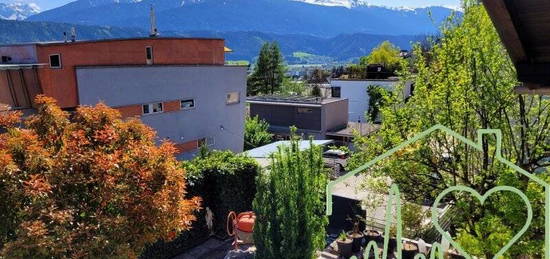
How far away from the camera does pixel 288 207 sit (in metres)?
8.97

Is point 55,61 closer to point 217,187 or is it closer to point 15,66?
point 15,66

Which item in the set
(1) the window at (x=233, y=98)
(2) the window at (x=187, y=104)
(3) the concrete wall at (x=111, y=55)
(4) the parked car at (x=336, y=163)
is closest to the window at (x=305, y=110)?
(4) the parked car at (x=336, y=163)

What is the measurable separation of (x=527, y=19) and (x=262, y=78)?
5870cm

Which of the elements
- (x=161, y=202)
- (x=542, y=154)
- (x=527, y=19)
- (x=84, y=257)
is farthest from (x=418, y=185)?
(x=527, y=19)

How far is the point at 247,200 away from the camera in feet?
47.7

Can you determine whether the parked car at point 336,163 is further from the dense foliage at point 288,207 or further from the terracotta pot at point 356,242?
the dense foliage at point 288,207

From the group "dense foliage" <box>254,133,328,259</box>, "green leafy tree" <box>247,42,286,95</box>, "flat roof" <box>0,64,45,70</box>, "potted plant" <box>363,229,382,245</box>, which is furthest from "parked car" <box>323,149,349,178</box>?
"green leafy tree" <box>247,42,286,95</box>

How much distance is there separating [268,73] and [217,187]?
4789 cm

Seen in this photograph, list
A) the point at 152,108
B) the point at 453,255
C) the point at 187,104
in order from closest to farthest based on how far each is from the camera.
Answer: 1. the point at 453,255
2. the point at 152,108
3. the point at 187,104

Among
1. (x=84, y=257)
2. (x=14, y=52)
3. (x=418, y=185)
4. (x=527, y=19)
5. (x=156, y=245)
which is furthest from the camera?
(x=14, y=52)

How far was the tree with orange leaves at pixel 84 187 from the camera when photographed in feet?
21.0

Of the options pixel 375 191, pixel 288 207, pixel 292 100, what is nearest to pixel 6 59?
pixel 288 207

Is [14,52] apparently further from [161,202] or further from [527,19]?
[527,19]

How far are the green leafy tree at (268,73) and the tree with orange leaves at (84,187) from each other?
52.2 meters
